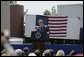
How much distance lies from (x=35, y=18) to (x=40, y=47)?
253 inches

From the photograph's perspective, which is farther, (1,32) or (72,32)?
(72,32)

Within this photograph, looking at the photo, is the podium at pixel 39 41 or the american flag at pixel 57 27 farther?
the american flag at pixel 57 27

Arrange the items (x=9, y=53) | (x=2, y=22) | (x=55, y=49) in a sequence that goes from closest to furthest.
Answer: (x=9, y=53) → (x=2, y=22) → (x=55, y=49)

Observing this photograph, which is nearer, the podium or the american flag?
the podium

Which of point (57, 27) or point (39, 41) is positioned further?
point (57, 27)

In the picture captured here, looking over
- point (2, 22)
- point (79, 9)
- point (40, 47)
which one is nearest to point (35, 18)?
point (79, 9)

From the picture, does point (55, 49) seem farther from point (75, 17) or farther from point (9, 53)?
point (75, 17)

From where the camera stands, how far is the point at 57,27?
11.1 metres

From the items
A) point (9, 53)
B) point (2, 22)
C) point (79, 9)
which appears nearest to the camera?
point (9, 53)

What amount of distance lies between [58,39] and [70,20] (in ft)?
3.73

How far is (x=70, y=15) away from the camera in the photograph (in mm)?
11773

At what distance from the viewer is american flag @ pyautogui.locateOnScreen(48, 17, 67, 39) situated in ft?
36.0

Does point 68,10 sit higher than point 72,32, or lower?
higher

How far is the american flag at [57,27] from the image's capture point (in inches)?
432
